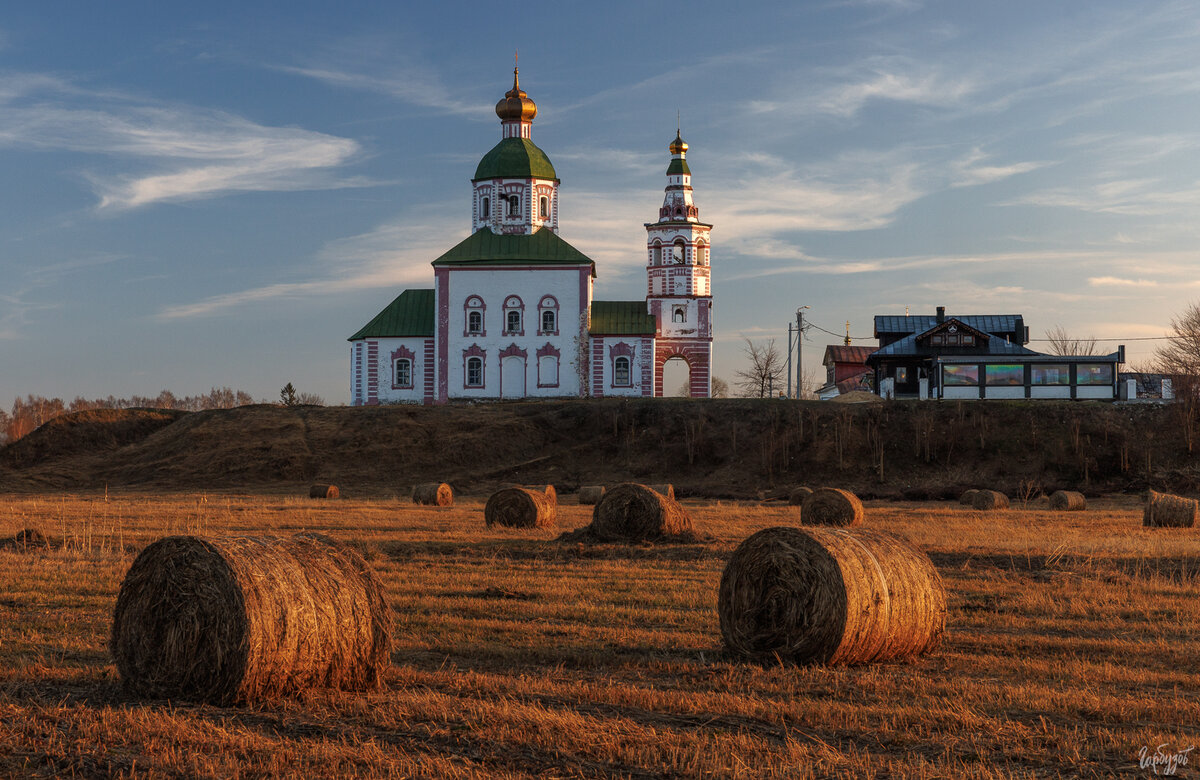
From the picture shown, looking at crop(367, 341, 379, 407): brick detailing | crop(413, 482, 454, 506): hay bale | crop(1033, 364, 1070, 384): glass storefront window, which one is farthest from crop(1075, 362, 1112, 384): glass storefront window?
crop(367, 341, 379, 407): brick detailing

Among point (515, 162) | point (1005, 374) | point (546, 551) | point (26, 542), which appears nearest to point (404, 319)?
point (515, 162)

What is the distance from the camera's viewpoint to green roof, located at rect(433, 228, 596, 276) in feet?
221

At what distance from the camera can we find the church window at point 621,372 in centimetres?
6688

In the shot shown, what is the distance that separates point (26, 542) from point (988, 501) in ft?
78.5

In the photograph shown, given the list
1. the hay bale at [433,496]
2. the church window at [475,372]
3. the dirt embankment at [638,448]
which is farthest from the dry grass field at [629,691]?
the church window at [475,372]

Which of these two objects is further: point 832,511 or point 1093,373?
point 1093,373

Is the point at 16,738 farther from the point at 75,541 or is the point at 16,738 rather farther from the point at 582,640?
the point at 75,541

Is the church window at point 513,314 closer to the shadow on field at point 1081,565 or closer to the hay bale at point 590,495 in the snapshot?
the hay bale at point 590,495

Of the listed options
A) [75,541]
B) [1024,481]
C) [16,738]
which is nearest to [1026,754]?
[16,738]

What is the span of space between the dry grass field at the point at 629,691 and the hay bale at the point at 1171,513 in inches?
326

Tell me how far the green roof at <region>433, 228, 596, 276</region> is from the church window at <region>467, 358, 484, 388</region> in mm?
5574

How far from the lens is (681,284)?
6988 centimetres

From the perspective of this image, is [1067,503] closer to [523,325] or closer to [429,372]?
[523,325]

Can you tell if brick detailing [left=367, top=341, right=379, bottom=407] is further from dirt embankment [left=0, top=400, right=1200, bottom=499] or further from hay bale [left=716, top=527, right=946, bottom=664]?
hay bale [left=716, top=527, right=946, bottom=664]
